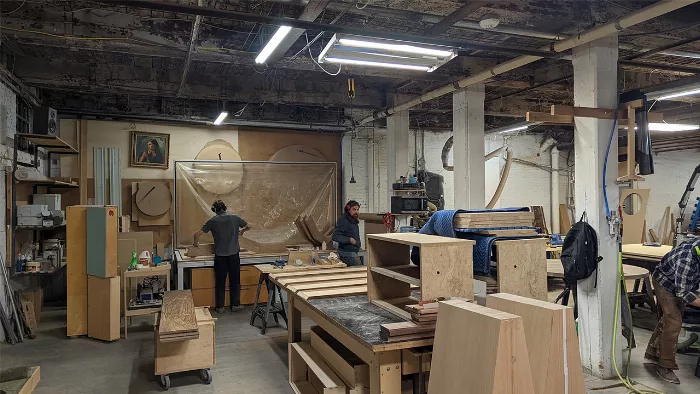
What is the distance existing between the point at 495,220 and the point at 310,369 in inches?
64.6

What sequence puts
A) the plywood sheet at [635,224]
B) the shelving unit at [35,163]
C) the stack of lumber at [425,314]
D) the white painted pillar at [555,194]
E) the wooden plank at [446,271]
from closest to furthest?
1. the stack of lumber at [425,314]
2. the wooden plank at [446,271]
3. the shelving unit at [35,163]
4. the plywood sheet at [635,224]
5. the white painted pillar at [555,194]

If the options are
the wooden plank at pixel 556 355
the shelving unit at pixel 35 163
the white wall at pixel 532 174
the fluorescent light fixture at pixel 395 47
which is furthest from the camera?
the white wall at pixel 532 174

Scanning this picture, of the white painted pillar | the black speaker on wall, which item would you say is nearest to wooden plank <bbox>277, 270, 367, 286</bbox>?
the black speaker on wall

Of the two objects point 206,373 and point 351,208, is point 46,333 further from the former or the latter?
point 351,208

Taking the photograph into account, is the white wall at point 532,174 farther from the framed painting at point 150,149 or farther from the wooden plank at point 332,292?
the wooden plank at point 332,292

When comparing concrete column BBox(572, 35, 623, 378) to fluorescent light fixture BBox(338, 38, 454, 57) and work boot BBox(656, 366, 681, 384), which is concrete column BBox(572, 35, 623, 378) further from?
fluorescent light fixture BBox(338, 38, 454, 57)

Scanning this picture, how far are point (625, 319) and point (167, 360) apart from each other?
11.9 feet

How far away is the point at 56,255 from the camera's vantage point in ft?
19.3

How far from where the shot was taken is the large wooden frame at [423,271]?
2439 millimetres

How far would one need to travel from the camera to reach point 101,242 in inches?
192

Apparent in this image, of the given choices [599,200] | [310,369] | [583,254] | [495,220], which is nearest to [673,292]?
[583,254]

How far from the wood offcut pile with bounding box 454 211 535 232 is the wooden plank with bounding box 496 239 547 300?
0.38 ft

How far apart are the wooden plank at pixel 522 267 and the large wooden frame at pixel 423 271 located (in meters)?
0.25

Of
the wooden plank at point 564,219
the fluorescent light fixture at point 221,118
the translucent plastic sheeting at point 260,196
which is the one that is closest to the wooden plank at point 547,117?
the fluorescent light fixture at point 221,118
